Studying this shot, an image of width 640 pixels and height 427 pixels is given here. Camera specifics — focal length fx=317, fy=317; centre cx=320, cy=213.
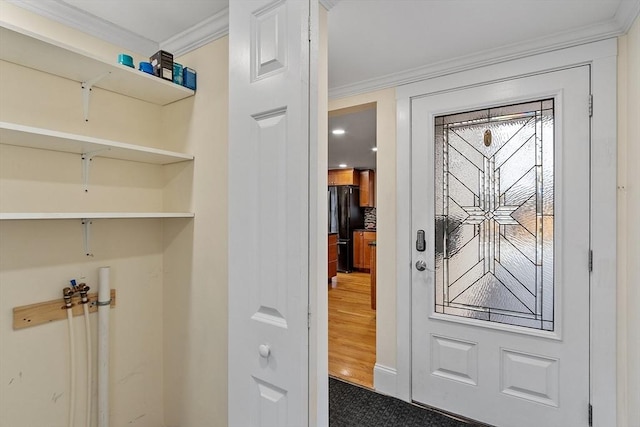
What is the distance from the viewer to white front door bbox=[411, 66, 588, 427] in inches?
65.7

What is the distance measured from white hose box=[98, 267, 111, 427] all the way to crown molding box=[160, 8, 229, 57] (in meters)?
1.17

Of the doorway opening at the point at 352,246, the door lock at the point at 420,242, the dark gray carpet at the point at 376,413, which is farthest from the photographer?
the doorway opening at the point at 352,246

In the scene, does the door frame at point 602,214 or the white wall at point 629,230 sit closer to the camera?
the white wall at point 629,230

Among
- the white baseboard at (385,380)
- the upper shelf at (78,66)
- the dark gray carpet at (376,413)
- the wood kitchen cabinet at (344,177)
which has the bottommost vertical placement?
the dark gray carpet at (376,413)

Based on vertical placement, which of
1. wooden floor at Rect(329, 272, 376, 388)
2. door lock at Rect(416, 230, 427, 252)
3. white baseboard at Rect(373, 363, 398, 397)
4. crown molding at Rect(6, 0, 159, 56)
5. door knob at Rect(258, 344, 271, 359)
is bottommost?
wooden floor at Rect(329, 272, 376, 388)

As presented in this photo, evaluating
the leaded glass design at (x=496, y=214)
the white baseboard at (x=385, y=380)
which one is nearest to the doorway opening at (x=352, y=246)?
the white baseboard at (x=385, y=380)

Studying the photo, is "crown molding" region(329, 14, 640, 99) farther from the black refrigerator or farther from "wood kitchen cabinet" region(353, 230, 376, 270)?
"wood kitchen cabinet" region(353, 230, 376, 270)

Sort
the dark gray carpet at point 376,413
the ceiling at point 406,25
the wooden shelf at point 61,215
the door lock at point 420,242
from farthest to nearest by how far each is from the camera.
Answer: the door lock at point 420,242
the dark gray carpet at point 376,413
the ceiling at point 406,25
the wooden shelf at point 61,215

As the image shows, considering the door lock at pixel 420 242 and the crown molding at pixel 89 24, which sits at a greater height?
the crown molding at pixel 89 24

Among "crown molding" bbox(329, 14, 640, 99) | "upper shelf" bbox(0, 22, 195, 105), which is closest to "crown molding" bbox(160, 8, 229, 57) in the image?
"upper shelf" bbox(0, 22, 195, 105)

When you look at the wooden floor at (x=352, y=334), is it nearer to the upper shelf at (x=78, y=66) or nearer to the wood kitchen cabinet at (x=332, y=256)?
the wood kitchen cabinet at (x=332, y=256)

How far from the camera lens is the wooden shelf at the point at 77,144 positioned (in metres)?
1.14

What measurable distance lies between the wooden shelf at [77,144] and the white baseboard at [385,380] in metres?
1.89

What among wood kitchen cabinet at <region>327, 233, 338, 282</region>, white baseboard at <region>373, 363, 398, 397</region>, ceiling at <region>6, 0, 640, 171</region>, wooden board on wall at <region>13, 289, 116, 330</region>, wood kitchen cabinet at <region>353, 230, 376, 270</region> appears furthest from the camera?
wood kitchen cabinet at <region>353, 230, 376, 270</region>
